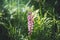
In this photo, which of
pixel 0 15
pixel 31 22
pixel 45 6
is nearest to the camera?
pixel 31 22

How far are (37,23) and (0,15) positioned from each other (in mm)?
528

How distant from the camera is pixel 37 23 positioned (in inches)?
118

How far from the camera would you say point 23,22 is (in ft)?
10.0

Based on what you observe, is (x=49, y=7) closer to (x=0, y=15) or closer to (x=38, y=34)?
(x=38, y=34)

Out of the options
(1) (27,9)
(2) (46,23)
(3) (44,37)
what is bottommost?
(3) (44,37)

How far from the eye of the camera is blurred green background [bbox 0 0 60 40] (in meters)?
2.96

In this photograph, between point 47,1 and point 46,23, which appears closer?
point 46,23

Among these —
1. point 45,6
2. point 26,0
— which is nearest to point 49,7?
point 45,6

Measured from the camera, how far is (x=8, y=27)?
9.76 feet

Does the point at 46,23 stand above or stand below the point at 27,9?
below

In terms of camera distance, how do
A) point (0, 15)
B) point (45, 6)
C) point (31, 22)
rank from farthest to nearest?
point (45, 6), point (0, 15), point (31, 22)

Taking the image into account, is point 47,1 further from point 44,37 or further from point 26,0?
point 44,37

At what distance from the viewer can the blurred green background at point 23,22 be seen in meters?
2.96

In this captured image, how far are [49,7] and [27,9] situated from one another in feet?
1.41
